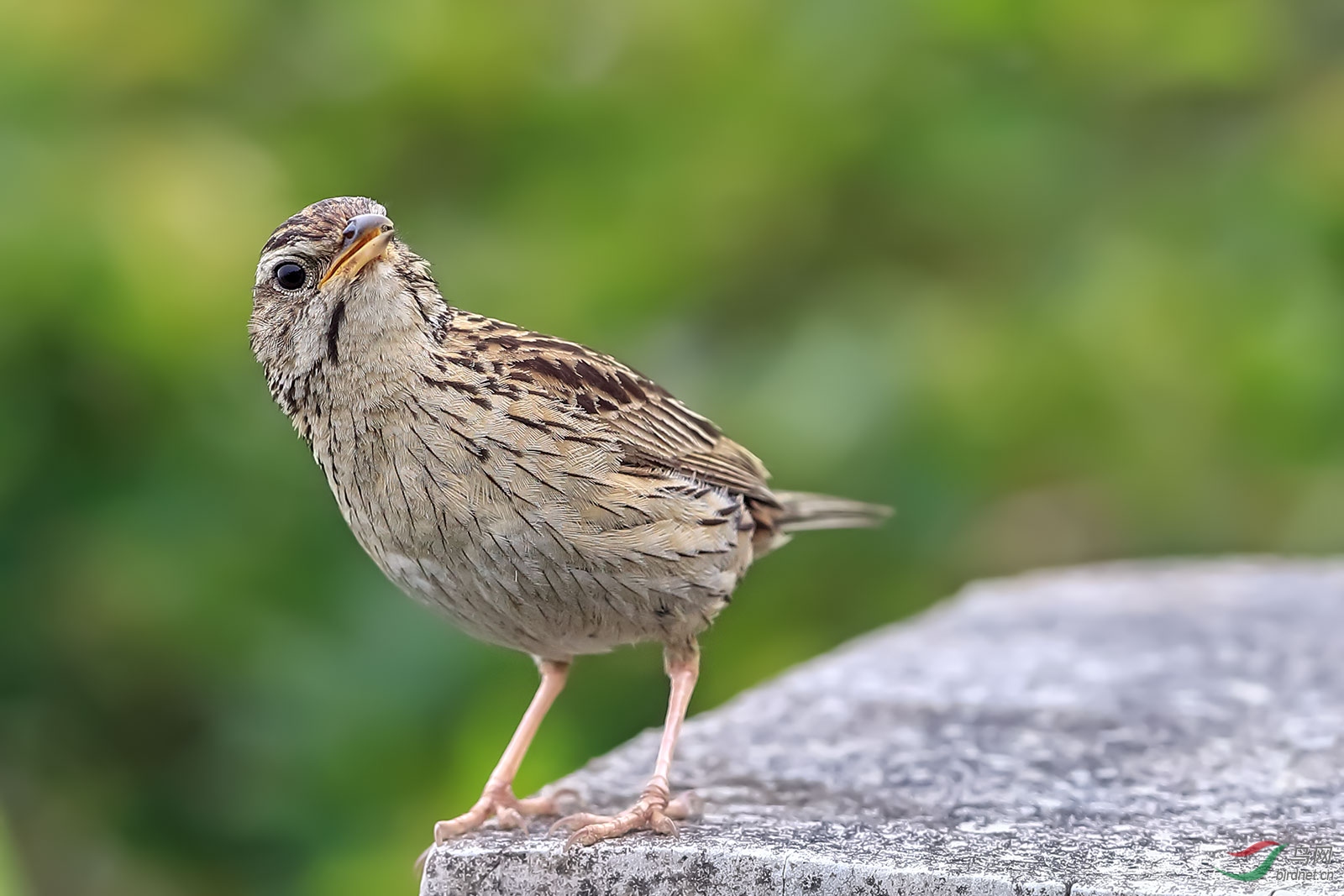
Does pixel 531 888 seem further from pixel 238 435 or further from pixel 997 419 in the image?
pixel 997 419

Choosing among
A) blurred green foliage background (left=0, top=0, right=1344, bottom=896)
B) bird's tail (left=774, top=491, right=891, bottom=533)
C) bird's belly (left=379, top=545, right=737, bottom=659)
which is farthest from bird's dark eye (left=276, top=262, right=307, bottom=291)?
blurred green foliage background (left=0, top=0, right=1344, bottom=896)

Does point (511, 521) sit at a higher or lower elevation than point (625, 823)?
higher

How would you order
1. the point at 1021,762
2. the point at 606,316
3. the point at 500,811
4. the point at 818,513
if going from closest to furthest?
the point at 500,811 → the point at 1021,762 → the point at 818,513 → the point at 606,316

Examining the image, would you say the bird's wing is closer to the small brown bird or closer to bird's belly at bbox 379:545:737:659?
the small brown bird

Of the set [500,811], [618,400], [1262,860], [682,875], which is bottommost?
[682,875]

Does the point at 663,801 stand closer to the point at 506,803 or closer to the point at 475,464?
the point at 506,803

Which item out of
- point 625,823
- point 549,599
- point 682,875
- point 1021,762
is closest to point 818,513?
point 1021,762

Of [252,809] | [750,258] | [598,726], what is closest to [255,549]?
[252,809]
